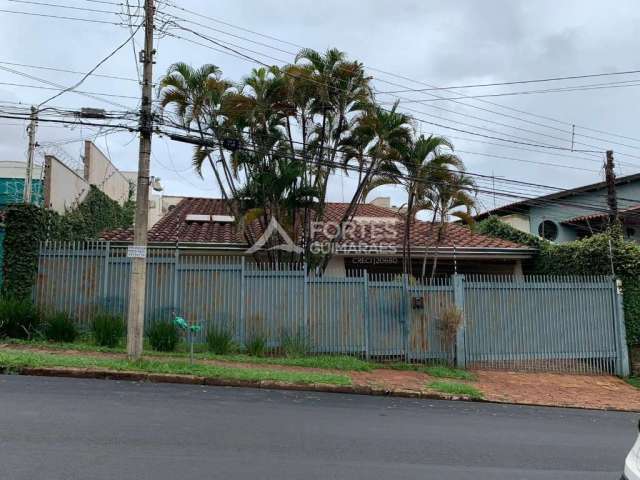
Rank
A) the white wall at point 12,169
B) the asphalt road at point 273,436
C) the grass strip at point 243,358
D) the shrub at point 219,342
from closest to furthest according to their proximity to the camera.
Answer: the asphalt road at point 273,436 < the grass strip at point 243,358 < the shrub at point 219,342 < the white wall at point 12,169

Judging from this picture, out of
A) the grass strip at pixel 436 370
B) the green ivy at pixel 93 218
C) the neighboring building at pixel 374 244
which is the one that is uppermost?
the green ivy at pixel 93 218

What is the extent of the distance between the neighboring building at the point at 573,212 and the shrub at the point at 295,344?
1447 cm

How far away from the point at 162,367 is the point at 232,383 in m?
1.39

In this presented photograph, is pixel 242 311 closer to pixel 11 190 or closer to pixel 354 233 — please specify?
pixel 354 233

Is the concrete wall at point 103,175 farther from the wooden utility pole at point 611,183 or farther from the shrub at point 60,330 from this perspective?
the wooden utility pole at point 611,183

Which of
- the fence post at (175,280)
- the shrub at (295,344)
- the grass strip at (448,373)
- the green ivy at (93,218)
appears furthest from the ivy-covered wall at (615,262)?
the green ivy at (93,218)

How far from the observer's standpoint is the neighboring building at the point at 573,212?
22.4 metres

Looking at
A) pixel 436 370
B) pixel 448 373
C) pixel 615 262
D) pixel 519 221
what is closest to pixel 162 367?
pixel 436 370

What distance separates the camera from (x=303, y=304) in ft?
39.4

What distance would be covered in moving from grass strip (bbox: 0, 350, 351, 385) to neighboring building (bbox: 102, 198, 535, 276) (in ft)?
17.4

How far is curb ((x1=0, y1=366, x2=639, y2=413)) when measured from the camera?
888 cm

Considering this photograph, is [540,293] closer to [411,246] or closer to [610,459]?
[411,246]

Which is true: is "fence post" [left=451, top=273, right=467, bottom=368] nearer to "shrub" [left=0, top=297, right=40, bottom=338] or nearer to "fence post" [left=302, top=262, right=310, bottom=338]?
"fence post" [left=302, top=262, right=310, bottom=338]

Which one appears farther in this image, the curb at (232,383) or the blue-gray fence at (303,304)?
the blue-gray fence at (303,304)
